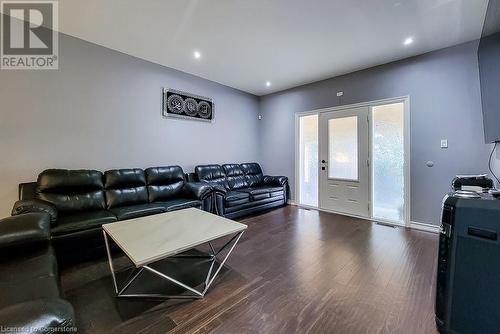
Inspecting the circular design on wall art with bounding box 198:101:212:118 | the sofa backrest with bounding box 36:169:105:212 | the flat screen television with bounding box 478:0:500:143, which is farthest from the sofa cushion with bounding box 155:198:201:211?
the flat screen television with bounding box 478:0:500:143

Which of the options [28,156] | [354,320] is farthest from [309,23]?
[28,156]

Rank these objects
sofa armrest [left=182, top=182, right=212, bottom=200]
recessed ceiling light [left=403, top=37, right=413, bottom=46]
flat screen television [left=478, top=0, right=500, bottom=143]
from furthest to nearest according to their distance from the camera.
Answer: sofa armrest [left=182, top=182, right=212, bottom=200], recessed ceiling light [left=403, top=37, right=413, bottom=46], flat screen television [left=478, top=0, right=500, bottom=143]

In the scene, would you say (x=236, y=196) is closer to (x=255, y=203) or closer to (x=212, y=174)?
(x=255, y=203)

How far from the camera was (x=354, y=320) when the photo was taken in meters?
1.52

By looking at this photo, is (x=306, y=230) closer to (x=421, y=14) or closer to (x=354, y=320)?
(x=354, y=320)

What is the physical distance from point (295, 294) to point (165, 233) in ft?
4.03

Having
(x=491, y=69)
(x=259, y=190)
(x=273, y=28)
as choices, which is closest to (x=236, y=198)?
(x=259, y=190)

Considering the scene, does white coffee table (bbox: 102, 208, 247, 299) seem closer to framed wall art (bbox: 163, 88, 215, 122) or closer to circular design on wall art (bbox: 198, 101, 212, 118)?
framed wall art (bbox: 163, 88, 215, 122)

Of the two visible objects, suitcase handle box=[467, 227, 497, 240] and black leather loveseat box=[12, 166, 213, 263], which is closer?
suitcase handle box=[467, 227, 497, 240]

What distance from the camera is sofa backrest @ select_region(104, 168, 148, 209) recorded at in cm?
301

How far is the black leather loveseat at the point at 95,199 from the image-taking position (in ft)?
7.27

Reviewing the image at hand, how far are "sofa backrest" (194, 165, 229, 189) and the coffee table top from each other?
1.84m

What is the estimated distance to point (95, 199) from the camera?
2869 millimetres

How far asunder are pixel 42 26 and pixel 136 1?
5.03 feet
